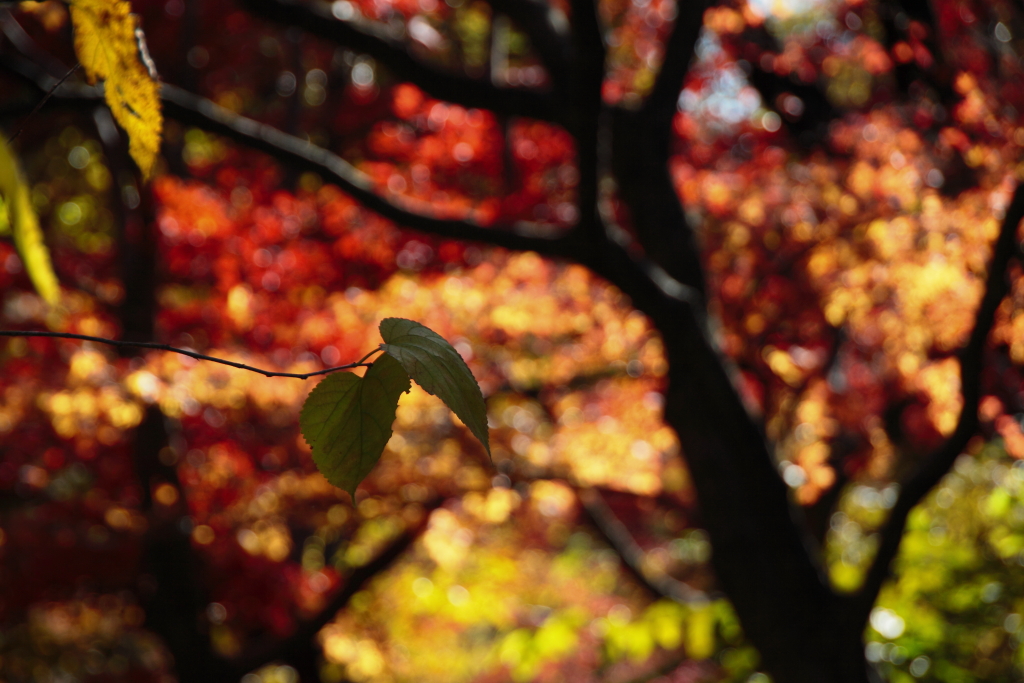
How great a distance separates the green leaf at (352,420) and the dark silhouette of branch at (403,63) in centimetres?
293

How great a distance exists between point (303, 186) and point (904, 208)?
17.3 ft

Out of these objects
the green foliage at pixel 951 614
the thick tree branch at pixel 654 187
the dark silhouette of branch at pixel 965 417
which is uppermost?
the thick tree branch at pixel 654 187

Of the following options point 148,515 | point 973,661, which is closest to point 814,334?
point 973,661

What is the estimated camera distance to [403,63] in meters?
3.50

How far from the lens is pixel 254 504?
6.21m

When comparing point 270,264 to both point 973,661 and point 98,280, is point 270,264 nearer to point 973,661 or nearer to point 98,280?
point 98,280

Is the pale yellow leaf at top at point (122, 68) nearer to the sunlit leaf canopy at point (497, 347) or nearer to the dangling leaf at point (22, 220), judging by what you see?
the dangling leaf at point (22, 220)

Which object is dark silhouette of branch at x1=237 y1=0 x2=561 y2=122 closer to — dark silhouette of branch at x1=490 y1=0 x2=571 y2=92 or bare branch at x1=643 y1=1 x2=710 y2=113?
dark silhouette of branch at x1=490 y1=0 x2=571 y2=92

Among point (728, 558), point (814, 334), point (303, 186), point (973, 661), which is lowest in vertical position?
point (973, 661)

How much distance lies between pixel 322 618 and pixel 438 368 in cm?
626

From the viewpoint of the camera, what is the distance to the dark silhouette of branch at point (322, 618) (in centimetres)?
635

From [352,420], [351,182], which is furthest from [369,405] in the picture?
[351,182]

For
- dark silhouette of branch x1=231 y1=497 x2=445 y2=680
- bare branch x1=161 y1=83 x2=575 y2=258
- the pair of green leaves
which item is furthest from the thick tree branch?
the pair of green leaves

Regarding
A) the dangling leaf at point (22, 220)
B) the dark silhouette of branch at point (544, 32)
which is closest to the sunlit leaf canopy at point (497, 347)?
the dark silhouette of branch at point (544, 32)
